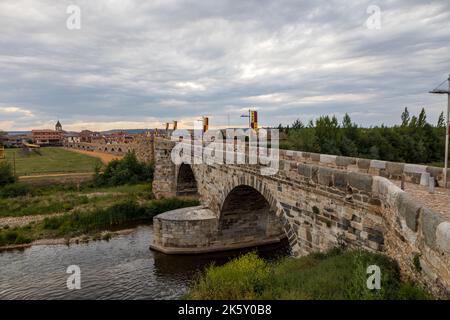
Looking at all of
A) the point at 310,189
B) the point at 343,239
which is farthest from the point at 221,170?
the point at 343,239

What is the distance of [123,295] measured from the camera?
597 inches

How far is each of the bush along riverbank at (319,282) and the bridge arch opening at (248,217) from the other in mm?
10469

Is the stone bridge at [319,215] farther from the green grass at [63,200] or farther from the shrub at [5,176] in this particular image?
the shrub at [5,176]

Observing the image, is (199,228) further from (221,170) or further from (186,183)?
(186,183)

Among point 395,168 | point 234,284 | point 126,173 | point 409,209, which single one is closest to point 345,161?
point 395,168

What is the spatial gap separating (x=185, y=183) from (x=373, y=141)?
2545cm

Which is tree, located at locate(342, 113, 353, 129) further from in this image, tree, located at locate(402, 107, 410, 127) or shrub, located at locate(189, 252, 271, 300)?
shrub, located at locate(189, 252, 271, 300)

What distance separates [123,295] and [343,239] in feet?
33.3

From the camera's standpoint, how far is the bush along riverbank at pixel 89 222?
2419 cm

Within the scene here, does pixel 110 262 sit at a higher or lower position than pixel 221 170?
lower

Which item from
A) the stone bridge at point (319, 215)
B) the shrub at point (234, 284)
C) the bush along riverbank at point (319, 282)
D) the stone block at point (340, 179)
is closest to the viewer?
the stone bridge at point (319, 215)

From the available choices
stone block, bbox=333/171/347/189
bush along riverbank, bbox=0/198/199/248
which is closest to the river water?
bush along riverbank, bbox=0/198/199/248

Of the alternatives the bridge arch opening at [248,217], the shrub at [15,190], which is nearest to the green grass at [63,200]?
the shrub at [15,190]

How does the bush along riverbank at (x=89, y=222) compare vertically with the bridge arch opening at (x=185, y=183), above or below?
below
